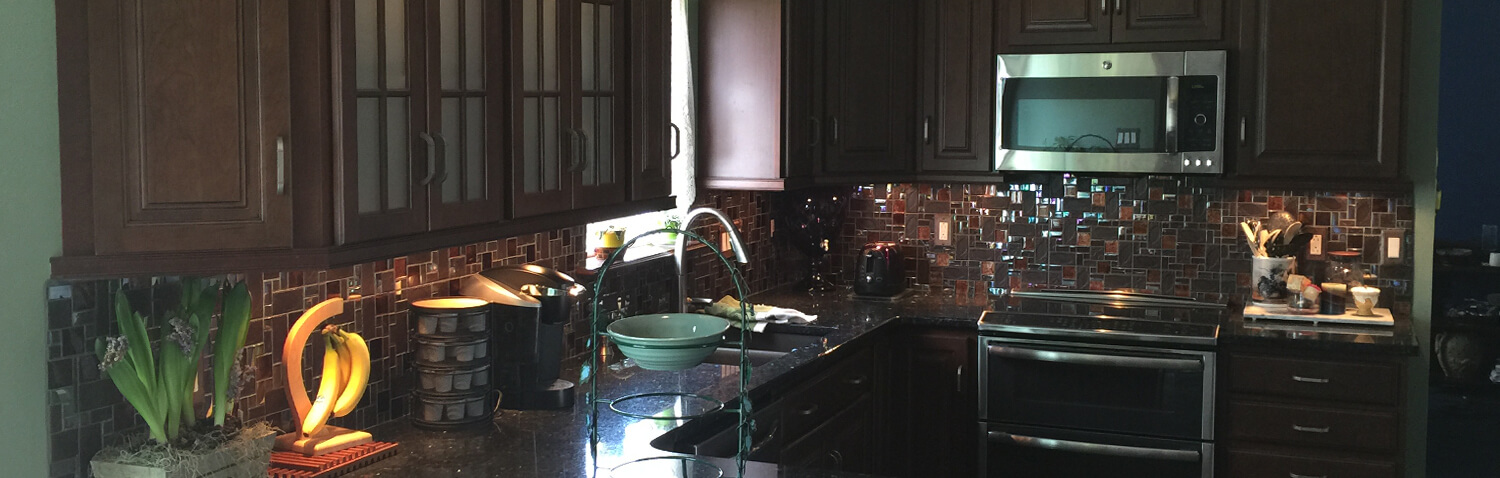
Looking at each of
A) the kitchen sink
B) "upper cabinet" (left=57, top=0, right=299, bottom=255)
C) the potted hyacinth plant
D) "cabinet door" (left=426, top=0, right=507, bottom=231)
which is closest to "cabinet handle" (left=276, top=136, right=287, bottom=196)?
"upper cabinet" (left=57, top=0, right=299, bottom=255)

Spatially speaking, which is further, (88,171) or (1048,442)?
(1048,442)

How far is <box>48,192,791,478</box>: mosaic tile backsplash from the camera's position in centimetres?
194

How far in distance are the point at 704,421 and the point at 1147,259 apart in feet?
7.82

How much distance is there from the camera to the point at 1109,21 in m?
4.18

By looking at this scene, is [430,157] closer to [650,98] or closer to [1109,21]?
[650,98]

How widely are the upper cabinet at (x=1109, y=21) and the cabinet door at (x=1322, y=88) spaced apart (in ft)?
0.45

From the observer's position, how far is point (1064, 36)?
168 inches

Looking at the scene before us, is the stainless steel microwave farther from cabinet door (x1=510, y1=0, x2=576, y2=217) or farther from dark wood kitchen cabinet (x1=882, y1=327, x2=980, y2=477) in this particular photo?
cabinet door (x1=510, y1=0, x2=576, y2=217)

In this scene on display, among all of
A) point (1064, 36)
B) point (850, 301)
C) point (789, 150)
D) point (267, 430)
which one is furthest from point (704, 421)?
point (1064, 36)

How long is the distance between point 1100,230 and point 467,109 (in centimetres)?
287

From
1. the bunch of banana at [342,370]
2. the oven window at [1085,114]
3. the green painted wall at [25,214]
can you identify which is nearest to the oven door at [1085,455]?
the oven window at [1085,114]

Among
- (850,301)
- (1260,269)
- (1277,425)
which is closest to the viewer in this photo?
(1277,425)

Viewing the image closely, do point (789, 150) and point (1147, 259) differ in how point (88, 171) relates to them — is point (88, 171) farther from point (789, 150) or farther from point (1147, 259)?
point (1147, 259)

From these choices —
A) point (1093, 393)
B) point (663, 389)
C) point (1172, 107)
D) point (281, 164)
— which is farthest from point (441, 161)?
point (1172, 107)
